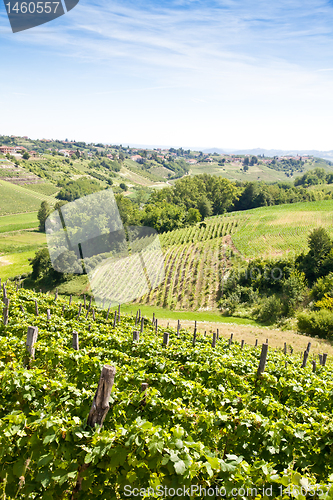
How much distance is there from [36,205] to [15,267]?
200 ft

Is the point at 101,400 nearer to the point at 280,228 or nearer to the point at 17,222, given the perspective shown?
the point at 280,228

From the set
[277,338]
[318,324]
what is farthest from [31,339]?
[318,324]

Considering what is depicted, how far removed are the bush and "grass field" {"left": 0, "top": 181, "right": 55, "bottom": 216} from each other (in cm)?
9305

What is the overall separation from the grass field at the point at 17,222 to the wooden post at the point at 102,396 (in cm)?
8168

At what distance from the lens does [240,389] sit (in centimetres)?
600

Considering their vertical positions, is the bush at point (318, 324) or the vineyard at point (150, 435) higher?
the vineyard at point (150, 435)

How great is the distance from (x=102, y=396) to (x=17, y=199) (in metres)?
114

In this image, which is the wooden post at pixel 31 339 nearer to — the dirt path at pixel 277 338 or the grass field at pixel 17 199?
the dirt path at pixel 277 338

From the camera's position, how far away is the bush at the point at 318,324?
22.2m

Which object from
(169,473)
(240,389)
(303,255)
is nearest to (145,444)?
(169,473)

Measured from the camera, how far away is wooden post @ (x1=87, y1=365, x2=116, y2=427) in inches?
130

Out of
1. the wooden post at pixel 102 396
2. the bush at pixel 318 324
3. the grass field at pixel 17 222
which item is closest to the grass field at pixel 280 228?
the bush at pixel 318 324

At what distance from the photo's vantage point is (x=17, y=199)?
10431 centimetres

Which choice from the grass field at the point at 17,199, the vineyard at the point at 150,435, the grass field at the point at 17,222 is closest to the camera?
the vineyard at the point at 150,435
